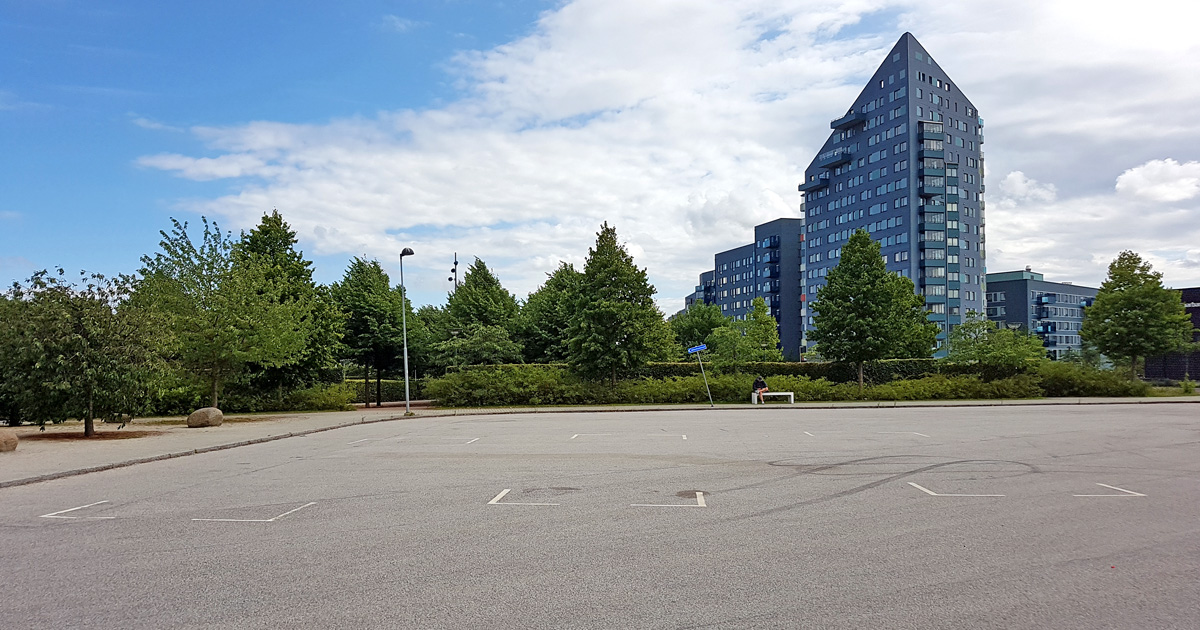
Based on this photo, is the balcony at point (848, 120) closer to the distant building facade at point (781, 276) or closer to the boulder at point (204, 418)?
the distant building facade at point (781, 276)

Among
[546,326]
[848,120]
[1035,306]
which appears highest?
[848,120]

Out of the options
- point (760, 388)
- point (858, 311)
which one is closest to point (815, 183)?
point (858, 311)

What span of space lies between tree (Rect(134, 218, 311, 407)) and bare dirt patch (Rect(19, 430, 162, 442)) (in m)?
3.79

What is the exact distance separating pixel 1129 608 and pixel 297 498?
9.76 meters

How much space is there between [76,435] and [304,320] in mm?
11435

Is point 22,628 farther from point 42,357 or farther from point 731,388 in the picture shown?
point 731,388

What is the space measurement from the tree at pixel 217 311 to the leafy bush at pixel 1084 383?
36.6 m

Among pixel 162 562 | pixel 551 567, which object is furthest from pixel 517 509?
pixel 162 562

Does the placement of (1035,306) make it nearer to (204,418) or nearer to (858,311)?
(858,311)

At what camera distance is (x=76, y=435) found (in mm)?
22797

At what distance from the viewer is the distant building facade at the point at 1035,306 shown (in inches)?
5197

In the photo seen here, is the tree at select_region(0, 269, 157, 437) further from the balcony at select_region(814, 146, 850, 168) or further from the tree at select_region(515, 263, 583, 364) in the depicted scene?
the balcony at select_region(814, 146, 850, 168)

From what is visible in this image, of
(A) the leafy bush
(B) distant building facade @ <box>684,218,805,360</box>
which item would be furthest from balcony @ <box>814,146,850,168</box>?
(A) the leafy bush

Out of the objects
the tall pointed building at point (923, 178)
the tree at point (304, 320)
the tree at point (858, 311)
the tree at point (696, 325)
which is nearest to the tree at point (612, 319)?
the tree at point (858, 311)
